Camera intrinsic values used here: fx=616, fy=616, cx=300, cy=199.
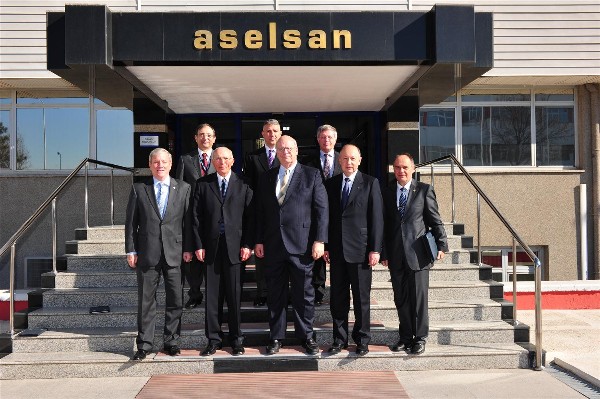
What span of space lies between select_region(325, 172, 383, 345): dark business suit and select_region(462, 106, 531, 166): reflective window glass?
5594 mm

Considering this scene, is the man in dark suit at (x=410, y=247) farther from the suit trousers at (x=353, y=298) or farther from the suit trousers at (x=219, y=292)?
the suit trousers at (x=219, y=292)

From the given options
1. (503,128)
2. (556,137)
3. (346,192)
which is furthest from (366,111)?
(346,192)

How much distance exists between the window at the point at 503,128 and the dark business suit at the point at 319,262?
4.79 metres

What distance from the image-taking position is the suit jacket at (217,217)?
5461 millimetres

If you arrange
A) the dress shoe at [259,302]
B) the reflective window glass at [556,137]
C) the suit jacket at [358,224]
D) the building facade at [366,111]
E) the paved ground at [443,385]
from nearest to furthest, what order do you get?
the paved ground at [443,385]
the suit jacket at [358,224]
the dress shoe at [259,302]
the building facade at [366,111]
the reflective window glass at [556,137]

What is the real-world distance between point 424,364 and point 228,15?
4.07 m

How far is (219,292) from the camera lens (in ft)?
18.2

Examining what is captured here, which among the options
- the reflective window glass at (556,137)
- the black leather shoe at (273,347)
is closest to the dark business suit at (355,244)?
the black leather shoe at (273,347)

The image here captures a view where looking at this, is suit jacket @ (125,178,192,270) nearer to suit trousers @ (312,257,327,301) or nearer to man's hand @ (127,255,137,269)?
man's hand @ (127,255,137,269)

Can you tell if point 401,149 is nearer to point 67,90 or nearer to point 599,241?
point 599,241

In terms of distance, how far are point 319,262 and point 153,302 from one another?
1.68 meters

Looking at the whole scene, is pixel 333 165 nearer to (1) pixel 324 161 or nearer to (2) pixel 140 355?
(1) pixel 324 161

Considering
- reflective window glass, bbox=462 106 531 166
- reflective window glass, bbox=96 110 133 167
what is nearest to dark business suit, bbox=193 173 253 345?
reflective window glass, bbox=96 110 133 167

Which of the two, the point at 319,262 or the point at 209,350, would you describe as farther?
the point at 319,262
